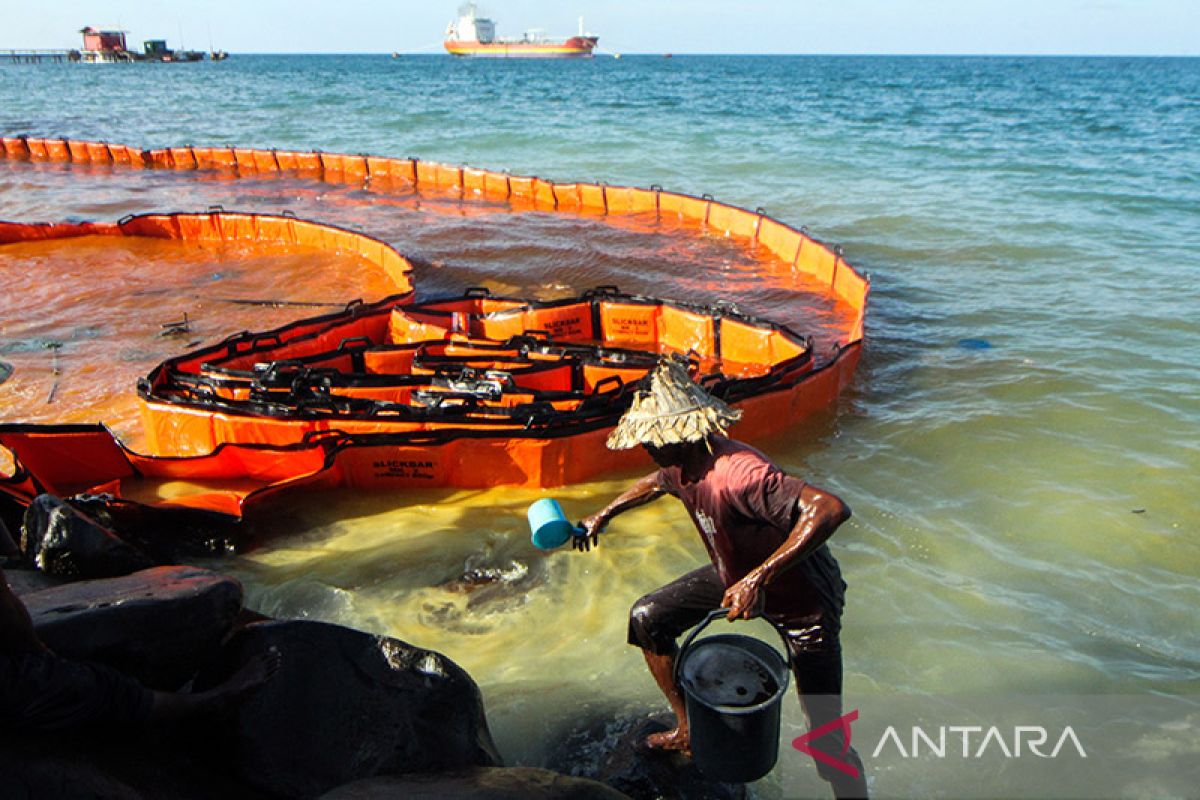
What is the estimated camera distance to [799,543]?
3092mm

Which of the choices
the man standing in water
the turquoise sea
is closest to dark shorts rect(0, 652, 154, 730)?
the turquoise sea

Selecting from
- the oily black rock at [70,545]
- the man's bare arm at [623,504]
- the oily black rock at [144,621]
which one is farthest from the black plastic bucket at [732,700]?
the oily black rock at [70,545]

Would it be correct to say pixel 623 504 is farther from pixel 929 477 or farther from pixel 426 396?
pixel 929 477

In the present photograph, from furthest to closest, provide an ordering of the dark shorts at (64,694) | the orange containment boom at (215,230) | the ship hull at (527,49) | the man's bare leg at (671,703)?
the ship hull at (527,49), the orange containment boom at (215,230), the man's bare leg at (671,703), the dark shorts at (64,694)

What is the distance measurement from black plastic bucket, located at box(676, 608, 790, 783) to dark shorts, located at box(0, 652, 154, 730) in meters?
2.19

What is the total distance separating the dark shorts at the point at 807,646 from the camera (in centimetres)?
358

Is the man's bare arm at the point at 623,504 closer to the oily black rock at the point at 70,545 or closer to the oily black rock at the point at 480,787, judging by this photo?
the oily black rock at the point at 480,787

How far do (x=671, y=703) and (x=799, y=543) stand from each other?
142cm

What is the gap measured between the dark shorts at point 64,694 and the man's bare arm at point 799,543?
2.37 meters

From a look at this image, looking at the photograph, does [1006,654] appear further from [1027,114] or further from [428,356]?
[1027,114]

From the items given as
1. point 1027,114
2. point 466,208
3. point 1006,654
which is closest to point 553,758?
point 1006,654

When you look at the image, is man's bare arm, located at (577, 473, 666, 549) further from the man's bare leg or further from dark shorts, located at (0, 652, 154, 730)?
dark shorts, located at (0, 652, 154, 730)

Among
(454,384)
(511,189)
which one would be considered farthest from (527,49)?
(454,384)

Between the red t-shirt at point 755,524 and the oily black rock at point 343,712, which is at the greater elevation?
the red t-shirt at point 755,524
